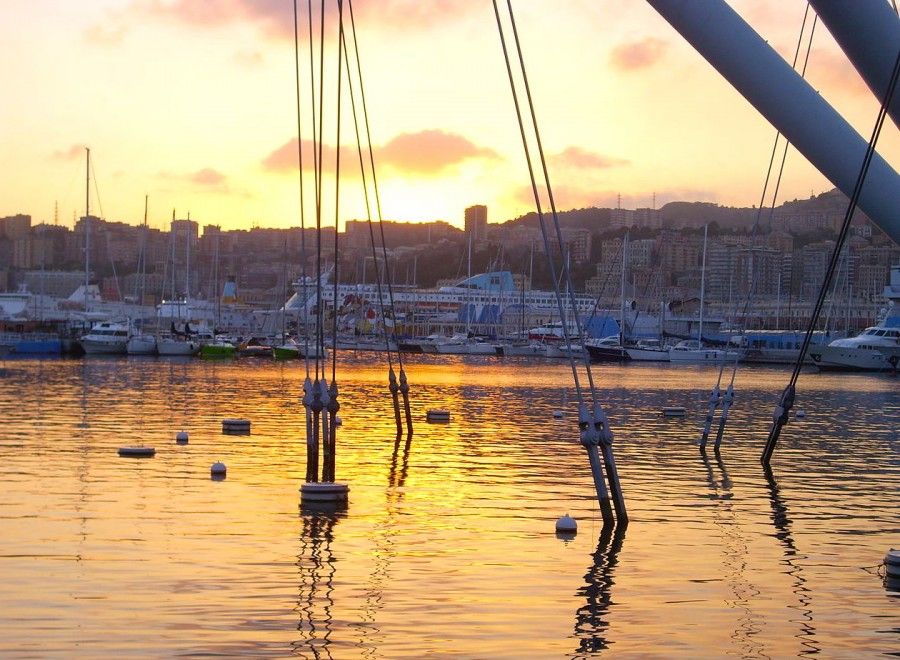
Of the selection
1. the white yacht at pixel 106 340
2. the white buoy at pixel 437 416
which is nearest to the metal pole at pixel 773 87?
the white buoy at pixel 437 416

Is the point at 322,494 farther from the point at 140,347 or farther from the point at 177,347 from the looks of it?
the point at 177,347

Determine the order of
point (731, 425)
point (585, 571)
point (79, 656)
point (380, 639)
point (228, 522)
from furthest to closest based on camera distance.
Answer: point (731, 425) → point (228, 522) → point (585, 571) → point (380, 639) → point (79, 656)

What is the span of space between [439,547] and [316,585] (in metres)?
2.93

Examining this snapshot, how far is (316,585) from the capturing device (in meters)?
14.2

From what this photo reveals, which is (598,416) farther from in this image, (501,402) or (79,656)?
(501,402)

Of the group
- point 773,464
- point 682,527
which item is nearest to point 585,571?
point 682,527

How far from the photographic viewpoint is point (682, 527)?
1903cm

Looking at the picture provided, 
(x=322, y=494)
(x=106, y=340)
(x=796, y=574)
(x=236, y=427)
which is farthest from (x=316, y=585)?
(x=106, y=340)

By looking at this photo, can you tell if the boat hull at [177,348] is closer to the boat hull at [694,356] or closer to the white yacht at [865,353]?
the boat hull at [694,356]

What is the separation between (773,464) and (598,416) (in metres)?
12.7

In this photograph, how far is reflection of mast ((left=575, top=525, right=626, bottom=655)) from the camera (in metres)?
12.0

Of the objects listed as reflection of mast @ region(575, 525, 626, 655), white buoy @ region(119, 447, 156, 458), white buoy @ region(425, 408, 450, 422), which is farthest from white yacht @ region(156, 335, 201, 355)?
reflection of mast @ region(575, 525, 626, 655)

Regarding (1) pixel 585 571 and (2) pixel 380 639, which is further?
(1) pixel 585 571

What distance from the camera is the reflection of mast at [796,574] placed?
12118 mm
